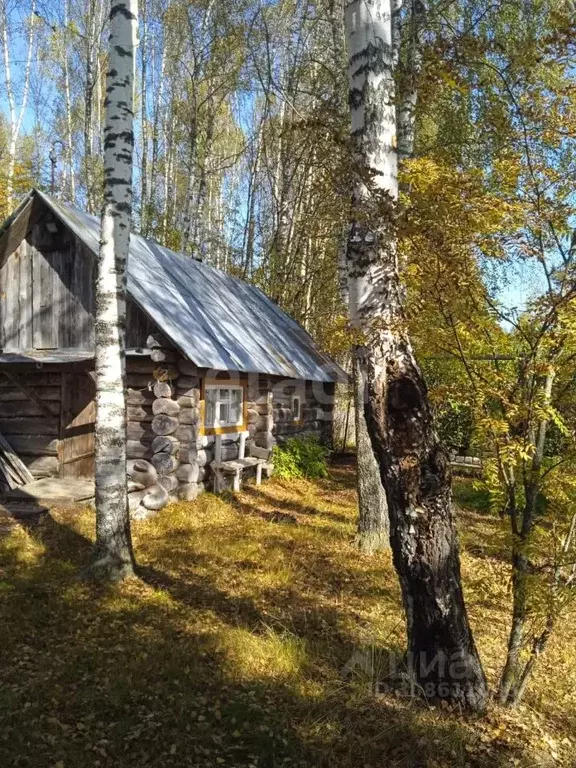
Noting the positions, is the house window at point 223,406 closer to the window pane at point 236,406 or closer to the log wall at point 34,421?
the window pane at point 236,406

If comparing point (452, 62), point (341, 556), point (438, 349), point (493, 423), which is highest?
point (452, 62)

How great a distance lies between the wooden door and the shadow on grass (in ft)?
16.5

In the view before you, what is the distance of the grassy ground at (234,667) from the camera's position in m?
3.49

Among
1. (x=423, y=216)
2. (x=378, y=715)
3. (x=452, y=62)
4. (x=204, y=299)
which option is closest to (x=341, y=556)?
(x=378, y=715)

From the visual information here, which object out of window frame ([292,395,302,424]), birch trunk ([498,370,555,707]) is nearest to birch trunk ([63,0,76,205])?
window frame ([292,395,302,424])

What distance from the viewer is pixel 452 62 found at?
13.1 feet

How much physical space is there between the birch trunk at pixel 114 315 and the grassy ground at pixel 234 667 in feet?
1.95

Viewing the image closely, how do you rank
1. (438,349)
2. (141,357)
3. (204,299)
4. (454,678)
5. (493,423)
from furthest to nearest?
1. (204,299)
2. (141,357)
3. (438,349)
4. (454,678)
5. (493,423)

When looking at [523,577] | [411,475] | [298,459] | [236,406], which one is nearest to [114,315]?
[411,475]

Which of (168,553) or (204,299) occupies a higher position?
(204,299)

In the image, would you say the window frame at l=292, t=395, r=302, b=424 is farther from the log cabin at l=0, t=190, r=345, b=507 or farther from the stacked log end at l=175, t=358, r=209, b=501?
the stacked log end at l=175, t=358, r=209, b=501

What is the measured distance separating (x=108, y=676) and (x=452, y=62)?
5.25 meters

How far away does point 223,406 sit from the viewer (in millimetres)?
11750

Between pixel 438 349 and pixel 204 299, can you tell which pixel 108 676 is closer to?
pixel 438 349
